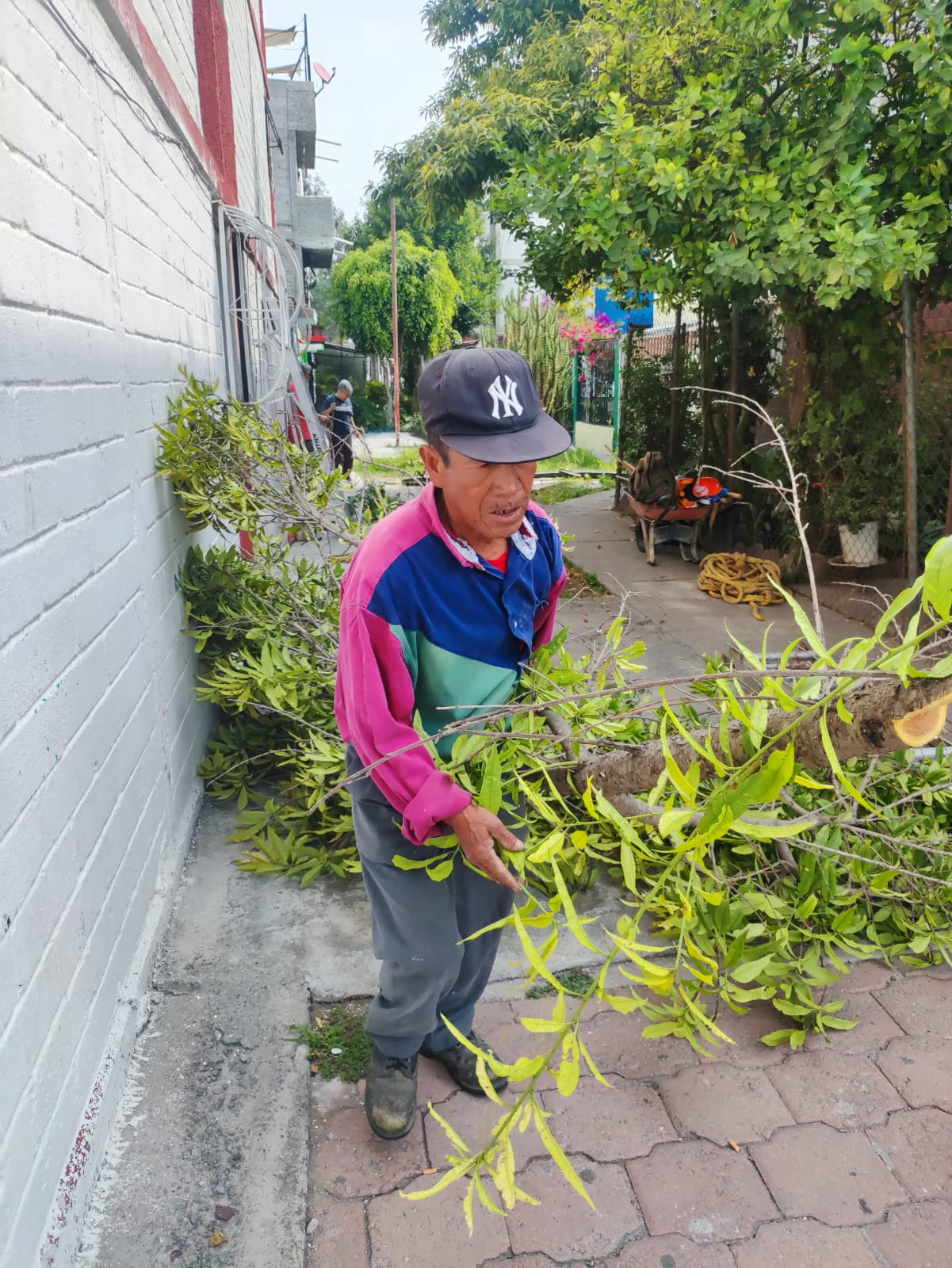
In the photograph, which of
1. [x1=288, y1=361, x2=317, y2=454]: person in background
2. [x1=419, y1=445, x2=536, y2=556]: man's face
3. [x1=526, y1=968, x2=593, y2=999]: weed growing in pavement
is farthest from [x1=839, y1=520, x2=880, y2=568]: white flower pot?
[x1=419, y1=445, x2=536, y2=556]: man's face

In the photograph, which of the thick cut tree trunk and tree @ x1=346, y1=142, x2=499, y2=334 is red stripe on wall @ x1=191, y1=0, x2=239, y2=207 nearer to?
the thick cut tree trunk

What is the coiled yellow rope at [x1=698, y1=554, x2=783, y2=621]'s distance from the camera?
7277mm

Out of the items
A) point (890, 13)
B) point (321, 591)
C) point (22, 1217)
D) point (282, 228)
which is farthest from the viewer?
point (282, 228)

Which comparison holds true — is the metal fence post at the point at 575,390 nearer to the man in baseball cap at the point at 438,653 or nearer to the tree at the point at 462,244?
the tree at the point at 462,244

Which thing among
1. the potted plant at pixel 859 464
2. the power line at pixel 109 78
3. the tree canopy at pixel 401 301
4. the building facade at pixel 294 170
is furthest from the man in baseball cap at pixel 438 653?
the tree canopy at pixel 401 301

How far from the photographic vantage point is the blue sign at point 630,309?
26.6 ft

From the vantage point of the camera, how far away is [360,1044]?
96.7 inches

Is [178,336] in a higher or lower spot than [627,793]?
higher

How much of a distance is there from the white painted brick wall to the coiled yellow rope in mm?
5159

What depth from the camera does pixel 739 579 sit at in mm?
7535

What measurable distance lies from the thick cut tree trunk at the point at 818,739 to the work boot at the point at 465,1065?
1.15 m

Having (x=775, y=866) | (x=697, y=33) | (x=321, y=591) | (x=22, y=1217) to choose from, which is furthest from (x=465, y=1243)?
(x=697, y=33)

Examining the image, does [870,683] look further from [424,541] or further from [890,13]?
[890,13]

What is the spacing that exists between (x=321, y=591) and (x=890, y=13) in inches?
176
